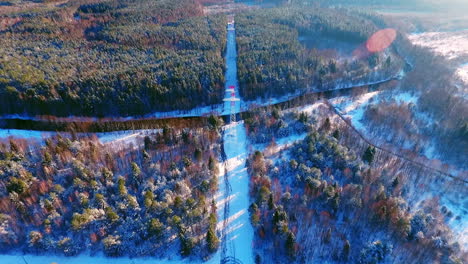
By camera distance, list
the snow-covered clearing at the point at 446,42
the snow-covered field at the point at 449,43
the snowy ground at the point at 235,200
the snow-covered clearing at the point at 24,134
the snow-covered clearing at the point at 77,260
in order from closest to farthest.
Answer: the snow-covered clearing at the point at 77,260
the snowy ground at the point at 235,200
the snow-covered clearing at the point at 24,134
the snow-covered field at the point at 449,43
the snow-covered clearing at the point at 446,42

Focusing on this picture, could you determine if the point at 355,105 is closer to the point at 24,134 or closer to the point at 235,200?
the point at 235,200

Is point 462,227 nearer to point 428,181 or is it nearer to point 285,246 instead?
point 428,181

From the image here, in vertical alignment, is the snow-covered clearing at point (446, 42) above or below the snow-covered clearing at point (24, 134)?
above

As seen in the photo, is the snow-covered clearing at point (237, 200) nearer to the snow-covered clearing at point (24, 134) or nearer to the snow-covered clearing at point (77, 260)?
the snow-covered clearing at point (77, 260)

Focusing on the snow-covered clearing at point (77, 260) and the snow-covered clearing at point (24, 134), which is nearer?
the snow-covered clearing at point (77, 260)

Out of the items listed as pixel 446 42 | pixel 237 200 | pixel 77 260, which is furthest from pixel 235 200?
pixel 446 42

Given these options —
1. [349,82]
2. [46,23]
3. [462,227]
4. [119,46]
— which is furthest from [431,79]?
[46,23]

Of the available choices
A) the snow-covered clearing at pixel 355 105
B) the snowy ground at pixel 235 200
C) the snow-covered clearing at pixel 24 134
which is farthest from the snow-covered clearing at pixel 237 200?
the snow-covered clearing at pixel 24 134

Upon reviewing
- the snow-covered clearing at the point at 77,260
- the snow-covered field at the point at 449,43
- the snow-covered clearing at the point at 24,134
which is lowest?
the snow-covered clearing at the point at 77,260

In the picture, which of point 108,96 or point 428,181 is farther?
point 108,96

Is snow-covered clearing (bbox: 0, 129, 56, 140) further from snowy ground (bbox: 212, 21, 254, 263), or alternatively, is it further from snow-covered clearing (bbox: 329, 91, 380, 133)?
snow-covered clearing (bbox: 329, 91, 380, 133)

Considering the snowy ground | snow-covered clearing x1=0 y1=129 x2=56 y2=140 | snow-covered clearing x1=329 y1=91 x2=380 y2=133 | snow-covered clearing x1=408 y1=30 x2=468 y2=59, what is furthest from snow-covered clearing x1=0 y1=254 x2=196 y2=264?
snow-covered clearing x1=408 y1=30 x2=468 y2=59
